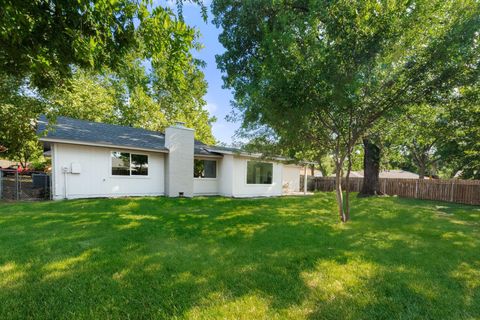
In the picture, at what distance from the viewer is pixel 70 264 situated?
3463 mm

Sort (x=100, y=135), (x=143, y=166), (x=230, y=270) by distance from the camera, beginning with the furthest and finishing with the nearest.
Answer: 1. (x=143, y=166)
2. (x=100, y=135)
3. (x=230, y=270)

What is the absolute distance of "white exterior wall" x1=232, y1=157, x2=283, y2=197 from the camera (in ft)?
42.3

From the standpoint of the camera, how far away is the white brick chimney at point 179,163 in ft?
38.4

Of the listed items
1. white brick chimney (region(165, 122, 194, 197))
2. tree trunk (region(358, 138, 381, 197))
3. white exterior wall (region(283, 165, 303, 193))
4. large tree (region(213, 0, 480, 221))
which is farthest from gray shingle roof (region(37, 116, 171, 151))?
tree trunk (region(358, 138, 381, 197))

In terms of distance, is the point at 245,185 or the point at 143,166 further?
the point at 245,185

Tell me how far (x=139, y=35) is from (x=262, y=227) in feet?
15.9

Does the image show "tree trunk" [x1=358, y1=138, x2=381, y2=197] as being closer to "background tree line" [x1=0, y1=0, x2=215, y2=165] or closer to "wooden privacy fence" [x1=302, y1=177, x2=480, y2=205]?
"wooden privacy fence" [x1=302, y1=177, x2=480, y2=205]

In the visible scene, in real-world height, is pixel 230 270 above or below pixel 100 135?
below

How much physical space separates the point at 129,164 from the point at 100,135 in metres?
1.85

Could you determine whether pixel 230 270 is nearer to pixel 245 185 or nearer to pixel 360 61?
pixel 360 61

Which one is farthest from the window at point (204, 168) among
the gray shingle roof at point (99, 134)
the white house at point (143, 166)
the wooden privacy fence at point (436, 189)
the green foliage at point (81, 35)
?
the wooden privacy fence at point (436, 189)

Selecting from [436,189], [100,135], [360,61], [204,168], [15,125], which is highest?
[360,61]

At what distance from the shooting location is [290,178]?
17672 millimetres

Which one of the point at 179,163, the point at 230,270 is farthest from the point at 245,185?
the point at 230,270
